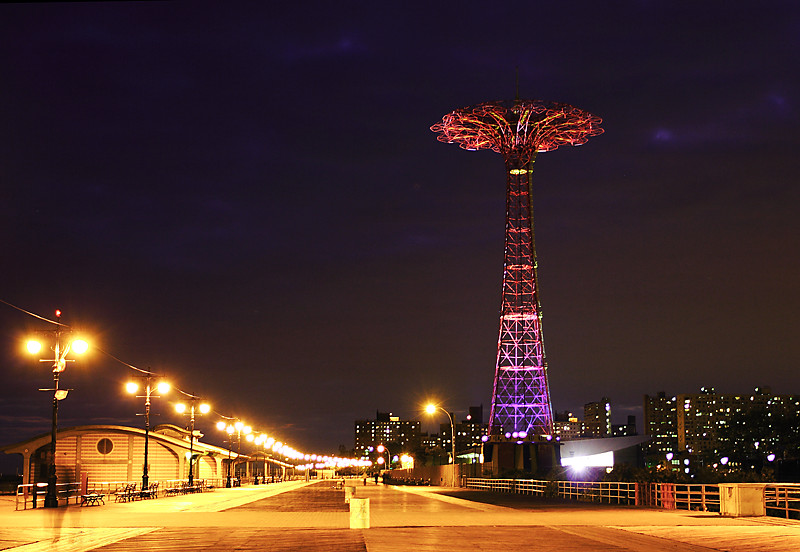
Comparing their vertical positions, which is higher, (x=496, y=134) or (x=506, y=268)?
(x=496, y=134)

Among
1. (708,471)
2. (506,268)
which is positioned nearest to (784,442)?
(506,268)

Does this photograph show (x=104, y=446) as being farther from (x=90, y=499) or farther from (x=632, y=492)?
(x=632, y=492)

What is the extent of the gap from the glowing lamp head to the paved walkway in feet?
20.3

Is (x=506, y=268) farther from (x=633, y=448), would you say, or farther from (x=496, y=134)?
(x=633, y=448)

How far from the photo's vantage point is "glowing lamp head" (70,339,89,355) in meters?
38.4

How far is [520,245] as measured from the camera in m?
106

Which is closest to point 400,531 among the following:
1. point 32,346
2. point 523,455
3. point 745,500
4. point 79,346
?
point 745,500

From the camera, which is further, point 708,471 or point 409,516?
point 708,471

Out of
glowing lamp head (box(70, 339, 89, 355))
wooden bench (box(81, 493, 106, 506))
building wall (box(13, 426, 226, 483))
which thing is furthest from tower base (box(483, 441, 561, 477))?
glowing lamp head (box(70, 339, 89, 355))

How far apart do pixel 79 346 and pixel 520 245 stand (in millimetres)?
72520

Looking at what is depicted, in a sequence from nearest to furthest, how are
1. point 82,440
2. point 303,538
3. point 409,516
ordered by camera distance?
point 303,538
point 409,516
point 82,440

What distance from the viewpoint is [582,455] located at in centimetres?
13075

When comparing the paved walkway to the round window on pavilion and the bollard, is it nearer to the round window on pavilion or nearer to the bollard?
the bollard

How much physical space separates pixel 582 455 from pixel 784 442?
25.2 meters
